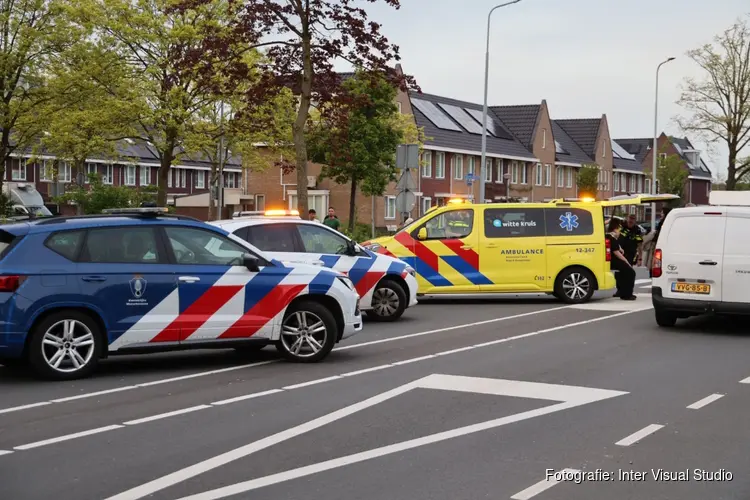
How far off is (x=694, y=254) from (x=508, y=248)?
4936 mm

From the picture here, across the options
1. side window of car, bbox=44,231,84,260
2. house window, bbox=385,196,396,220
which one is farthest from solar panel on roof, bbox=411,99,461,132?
side window of car, bbox=44,231,84,260

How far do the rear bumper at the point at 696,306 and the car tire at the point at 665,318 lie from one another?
4.5 inches

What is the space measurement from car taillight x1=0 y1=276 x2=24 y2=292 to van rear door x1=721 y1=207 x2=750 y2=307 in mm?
9456

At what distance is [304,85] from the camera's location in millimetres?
22078

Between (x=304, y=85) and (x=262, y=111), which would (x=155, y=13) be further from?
(x=304, y=85)

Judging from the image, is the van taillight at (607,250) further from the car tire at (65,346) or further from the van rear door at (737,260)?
the car tire at (65,346)

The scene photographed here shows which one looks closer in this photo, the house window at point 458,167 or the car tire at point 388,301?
the car tire at point 388,301

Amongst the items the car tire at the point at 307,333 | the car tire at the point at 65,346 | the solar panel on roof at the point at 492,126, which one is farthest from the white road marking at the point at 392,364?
the solar panel on roof at the point at 492,126

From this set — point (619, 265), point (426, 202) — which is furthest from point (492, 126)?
point (619, 265)

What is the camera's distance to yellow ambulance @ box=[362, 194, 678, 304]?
18.8 meters

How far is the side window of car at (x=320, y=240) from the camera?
49.5 feet

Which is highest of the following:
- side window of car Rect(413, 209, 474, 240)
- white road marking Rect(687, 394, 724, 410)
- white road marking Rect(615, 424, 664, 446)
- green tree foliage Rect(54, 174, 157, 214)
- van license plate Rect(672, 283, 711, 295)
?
green tree foliage Rect(54, 174, 157, 214)

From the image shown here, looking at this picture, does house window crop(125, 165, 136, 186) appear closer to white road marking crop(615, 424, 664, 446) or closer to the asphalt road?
the asphalt road

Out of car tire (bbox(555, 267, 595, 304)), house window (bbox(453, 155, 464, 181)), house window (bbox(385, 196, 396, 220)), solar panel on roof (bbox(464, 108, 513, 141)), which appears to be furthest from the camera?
solar panel on roof (bbox(464, 108, 513, 141))
